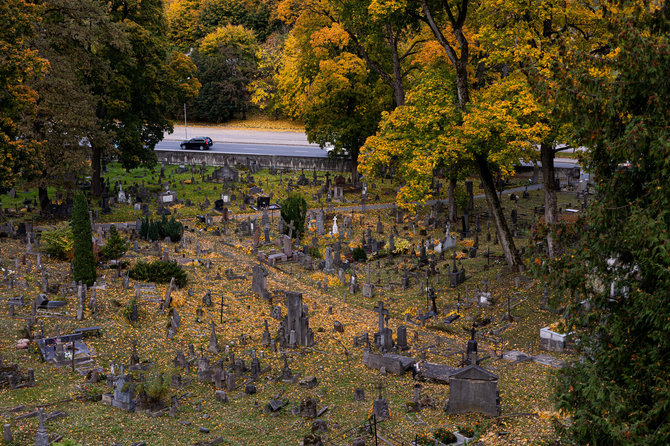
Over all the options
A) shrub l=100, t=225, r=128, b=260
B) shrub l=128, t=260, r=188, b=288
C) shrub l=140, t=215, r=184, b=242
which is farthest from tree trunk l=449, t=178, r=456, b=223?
shrub l=100, t=225, r=128, b=260

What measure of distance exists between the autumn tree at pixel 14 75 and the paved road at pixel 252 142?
78.1 feet

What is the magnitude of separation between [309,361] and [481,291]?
7.00 meters

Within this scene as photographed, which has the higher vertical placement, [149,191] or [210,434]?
[149,191]

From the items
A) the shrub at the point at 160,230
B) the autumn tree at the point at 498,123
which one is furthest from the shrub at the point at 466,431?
the shrub at the point at 160,230

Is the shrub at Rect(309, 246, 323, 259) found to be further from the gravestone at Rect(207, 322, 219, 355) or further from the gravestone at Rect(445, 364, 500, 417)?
the gravestone at Rect(445, 364, 500, 417)

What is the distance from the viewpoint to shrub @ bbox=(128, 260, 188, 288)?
2253 cm

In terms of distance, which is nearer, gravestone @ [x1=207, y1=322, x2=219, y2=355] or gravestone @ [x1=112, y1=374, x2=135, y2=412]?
gravestone @ [x1=112, y1=374, x2=135, y2=412]

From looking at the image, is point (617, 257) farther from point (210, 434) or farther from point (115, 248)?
point (115, 248)

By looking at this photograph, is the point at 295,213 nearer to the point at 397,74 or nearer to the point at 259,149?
the point at 397,74

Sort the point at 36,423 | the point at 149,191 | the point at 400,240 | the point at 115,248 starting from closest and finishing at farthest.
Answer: the point at 36,423 → the point at 115,248 → the point at 400,240 → the point at 149,191

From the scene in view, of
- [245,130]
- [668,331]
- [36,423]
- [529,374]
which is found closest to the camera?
[668,331]

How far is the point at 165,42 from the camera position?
3594cm

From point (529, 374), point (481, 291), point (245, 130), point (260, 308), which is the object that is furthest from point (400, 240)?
point (245, 130)

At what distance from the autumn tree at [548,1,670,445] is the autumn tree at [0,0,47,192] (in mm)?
17610
